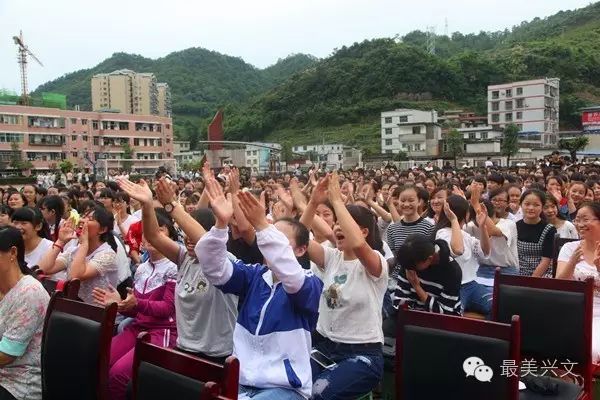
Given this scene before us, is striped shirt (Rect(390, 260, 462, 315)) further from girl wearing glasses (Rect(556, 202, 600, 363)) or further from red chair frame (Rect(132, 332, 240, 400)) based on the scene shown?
red chair frame (Rect(132, 332, 240, 400))

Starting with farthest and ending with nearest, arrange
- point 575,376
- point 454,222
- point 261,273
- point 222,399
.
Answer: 1. point 454,222
2. point 575,376
3. point 261,273
4. point 222,399

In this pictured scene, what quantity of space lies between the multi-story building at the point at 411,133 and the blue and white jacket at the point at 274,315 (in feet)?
160

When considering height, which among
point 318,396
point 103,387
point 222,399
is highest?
point 222,399

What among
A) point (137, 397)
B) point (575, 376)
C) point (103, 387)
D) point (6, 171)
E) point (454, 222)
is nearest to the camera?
point (137, 397)

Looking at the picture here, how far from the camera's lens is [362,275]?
3.22 meters

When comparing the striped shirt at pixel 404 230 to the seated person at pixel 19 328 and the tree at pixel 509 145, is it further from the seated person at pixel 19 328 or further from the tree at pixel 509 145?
the tree at pixel 509 145

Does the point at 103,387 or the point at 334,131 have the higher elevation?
the point at 334,131

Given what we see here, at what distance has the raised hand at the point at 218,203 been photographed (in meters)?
2.65

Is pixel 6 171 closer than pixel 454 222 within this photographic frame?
No

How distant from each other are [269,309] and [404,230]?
2920mm

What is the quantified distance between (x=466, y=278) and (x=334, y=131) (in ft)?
213

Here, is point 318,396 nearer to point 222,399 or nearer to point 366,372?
point 366,372

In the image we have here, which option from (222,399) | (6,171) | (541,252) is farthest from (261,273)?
(6,171)

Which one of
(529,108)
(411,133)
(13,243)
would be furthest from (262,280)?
(529,108)
